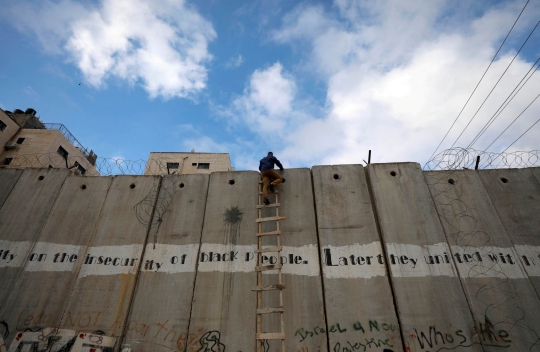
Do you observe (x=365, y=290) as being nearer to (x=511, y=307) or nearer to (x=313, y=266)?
(x=313, y=266)

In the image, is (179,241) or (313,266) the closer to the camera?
(313,266)

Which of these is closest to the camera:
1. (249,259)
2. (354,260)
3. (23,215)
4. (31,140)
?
(354,260)

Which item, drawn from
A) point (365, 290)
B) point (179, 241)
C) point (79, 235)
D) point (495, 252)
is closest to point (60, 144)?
point (79, 235)

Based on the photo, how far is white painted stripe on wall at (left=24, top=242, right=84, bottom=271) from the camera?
24.8ft

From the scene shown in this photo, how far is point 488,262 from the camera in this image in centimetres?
682

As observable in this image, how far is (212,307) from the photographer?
6.76 metres

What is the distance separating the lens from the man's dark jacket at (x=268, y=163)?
26.5ft

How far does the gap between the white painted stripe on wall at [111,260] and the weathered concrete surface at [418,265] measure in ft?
20.4

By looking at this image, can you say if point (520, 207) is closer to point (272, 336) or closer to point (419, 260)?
point (419, 260)

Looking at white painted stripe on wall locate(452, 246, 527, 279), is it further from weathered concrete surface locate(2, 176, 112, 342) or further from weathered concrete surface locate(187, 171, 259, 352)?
weathered concrete surface locate(2, 176, 112, 342)

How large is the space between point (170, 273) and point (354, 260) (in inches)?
174

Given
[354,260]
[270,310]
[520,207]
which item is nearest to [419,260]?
[354,260]

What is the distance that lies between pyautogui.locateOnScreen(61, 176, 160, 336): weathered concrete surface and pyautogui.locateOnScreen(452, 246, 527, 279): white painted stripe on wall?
7719 millimetres

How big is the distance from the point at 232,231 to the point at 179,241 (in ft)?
4.58
